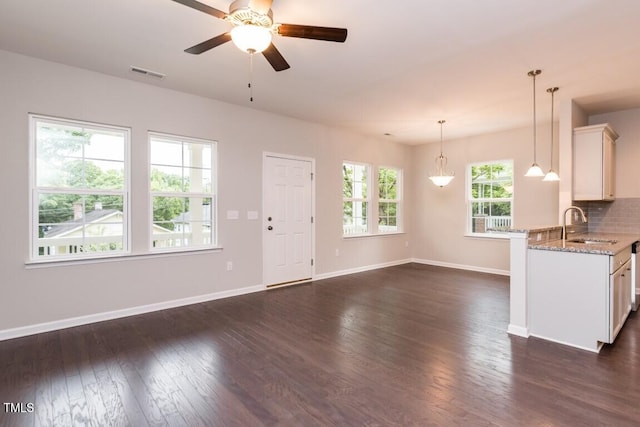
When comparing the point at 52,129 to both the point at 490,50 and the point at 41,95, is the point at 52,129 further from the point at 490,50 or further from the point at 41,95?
the point at 490,50

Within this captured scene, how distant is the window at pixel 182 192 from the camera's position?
412cm

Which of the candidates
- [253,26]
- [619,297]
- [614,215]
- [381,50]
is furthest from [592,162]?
[253,26]

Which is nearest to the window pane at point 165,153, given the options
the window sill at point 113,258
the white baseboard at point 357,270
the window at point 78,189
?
the window at point 78,189

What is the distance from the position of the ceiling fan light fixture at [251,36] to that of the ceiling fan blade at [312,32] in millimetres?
147

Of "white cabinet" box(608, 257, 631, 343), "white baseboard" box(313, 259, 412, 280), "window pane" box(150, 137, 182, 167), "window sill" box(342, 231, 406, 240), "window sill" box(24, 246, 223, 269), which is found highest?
"window pane" box(150, 137, 182, 167)

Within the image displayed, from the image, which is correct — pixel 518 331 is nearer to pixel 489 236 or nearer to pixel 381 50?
pixel 381 50

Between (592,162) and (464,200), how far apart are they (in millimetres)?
2641

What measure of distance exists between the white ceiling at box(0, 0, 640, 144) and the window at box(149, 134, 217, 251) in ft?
2.51

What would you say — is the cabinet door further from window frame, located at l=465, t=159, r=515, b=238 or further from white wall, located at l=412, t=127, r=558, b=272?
window frame, located at l=465, t=159, r=515, b=238

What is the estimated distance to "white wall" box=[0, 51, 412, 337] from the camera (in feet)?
10.4

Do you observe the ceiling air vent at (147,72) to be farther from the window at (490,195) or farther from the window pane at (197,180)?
the window at (490,195)

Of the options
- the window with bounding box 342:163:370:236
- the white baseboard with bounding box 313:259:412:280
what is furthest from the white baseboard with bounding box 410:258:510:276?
the window with bounding box 342:163:370:236

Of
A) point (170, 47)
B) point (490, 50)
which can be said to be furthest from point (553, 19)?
point (170, 47)

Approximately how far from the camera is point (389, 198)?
729 centimetres
